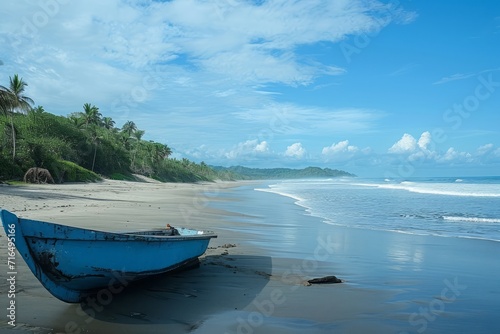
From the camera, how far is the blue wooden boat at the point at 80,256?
449 cm

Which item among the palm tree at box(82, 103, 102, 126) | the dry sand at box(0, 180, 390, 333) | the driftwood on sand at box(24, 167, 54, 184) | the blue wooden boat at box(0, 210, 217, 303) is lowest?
the dry sand at box(0, 180, 390, 333)

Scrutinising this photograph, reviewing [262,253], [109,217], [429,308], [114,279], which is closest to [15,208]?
Result: [109,217]

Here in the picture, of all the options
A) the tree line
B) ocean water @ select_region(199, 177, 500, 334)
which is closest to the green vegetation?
the tree line

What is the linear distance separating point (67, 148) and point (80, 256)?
4264 centimetres

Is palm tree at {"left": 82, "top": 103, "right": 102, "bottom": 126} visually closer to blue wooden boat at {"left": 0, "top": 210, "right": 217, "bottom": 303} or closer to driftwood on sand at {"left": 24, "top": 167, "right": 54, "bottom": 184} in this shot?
driftwood on sand at {"left": 24, "top": 167, "right": 54, "bottom": 184}

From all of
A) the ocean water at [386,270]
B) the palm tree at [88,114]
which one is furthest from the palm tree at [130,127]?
Answer: the ocean water at [386,270]

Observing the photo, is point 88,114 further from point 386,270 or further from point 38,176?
point 386,270

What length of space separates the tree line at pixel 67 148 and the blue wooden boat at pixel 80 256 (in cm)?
2234

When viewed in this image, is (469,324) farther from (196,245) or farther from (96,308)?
(96,308)

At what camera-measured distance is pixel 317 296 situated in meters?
6.16

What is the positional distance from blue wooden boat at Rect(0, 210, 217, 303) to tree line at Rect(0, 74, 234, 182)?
2234 cm

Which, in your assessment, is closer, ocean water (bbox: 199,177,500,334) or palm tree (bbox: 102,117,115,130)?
ocean water (bbox: 199,177,500,334)

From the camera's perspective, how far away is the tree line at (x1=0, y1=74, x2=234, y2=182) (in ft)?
98.6

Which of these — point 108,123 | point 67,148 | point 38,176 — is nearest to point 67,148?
point 67,148
